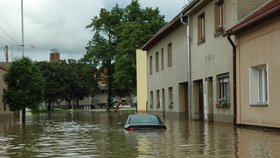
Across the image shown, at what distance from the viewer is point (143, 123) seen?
67.7 ft

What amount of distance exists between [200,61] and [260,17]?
40.1ft

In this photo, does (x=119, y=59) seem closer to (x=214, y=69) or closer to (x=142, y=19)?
(x=142, y=19)

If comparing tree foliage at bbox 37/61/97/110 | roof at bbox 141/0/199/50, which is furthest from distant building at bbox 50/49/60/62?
roof at bbox 141/0/199/50

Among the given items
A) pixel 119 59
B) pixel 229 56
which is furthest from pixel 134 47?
pixel 229 56

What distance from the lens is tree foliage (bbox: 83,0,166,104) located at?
6912 centimetres

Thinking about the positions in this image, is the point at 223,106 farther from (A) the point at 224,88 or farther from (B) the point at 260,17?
(B) the point at 260,17

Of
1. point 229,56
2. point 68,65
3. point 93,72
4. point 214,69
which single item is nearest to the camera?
point 229,56

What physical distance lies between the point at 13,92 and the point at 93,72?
46.0 metres

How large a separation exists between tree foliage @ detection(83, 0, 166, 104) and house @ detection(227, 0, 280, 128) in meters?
42.8

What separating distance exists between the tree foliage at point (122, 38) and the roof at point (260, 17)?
43104mm

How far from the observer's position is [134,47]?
226 ft

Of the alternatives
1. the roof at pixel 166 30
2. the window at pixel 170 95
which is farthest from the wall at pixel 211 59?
the window at pixel 170 95

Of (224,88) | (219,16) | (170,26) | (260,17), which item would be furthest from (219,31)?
(170,26)

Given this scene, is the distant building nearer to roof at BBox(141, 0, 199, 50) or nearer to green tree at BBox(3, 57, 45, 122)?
roof at BBox(141, 0, 199, 50)
